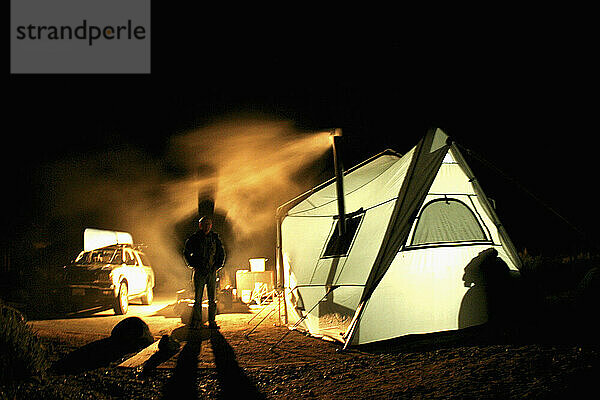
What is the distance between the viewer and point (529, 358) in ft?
14.9

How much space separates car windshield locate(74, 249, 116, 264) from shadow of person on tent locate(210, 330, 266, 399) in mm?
6041

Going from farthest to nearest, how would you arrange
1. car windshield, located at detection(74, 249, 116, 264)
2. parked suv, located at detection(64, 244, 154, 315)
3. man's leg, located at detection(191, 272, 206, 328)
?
car windshield, located at detection(74, 249, 116, 264) → parked suv, located at detection(64, 244, 154, 315) → man's leg, located at detection(191, 272, 206, 328)

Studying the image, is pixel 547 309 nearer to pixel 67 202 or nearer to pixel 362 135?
pixel 67 202

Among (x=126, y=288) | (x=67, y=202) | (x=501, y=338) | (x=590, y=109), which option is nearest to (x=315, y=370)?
(x=501, y=338)

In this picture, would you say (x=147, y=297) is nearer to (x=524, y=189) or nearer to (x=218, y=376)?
(x=218, y=376)

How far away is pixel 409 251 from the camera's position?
598 centimetres

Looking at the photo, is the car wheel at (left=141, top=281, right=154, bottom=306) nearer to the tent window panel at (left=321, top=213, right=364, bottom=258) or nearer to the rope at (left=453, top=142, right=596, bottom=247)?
the tent window panel at (left=321, top=213, right=364, bottom=258)

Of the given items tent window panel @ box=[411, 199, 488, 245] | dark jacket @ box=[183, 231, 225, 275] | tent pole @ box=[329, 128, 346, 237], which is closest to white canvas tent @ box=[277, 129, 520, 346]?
tent window panel @ box=[411, 199, 488, 245]

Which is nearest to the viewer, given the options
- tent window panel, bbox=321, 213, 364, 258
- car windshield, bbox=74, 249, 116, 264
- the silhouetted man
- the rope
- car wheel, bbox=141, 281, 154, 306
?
the rope

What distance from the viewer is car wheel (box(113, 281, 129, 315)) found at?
9977 mm

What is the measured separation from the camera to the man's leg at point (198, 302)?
7.25m

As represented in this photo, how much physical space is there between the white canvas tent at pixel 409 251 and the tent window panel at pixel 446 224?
1 centimetres

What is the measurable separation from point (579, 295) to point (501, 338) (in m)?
1.90

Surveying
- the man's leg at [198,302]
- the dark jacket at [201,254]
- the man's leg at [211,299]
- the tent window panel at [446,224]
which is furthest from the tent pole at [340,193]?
the man's leg at [198,302]
